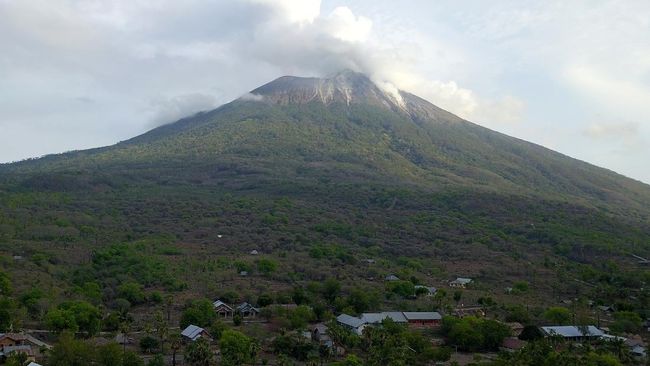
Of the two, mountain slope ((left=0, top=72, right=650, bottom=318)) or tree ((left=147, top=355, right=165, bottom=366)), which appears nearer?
tree ((left=147, top=355, right=165, bottom=366))

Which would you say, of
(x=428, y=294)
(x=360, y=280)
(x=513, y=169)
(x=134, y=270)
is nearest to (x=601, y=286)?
(x=428, y=294)

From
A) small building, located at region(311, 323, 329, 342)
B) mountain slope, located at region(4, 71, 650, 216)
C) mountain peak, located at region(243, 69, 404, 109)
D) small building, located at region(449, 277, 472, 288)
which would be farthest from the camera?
mountain peak, located at region(243, 69, 404, 109)

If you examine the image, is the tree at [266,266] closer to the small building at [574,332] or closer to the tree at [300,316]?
the tree at [300,316]

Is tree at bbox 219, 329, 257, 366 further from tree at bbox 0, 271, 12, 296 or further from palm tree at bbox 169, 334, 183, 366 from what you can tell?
tree at bbox 0, 271, 12, 296

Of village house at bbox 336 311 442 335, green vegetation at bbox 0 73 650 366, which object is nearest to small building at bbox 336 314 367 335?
village house at bbox 336 311 442 335

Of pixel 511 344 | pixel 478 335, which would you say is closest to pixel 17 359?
pixel 478 335

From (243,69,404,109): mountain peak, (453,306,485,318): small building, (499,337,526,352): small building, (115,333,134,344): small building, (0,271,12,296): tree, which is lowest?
(499,337,526,352): small building

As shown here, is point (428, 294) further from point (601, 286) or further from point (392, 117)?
point (392, 117)
